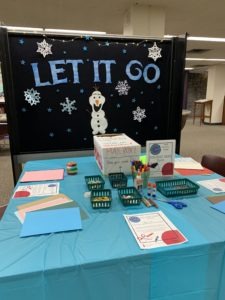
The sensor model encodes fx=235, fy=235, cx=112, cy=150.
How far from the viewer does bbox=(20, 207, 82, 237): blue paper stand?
95 centimetres

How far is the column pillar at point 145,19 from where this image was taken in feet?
12.1

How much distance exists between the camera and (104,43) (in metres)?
2.19

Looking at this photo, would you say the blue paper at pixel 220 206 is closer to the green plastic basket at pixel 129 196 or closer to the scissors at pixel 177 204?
the scissors at pixel 177 204

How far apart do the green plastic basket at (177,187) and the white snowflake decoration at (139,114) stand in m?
1.09

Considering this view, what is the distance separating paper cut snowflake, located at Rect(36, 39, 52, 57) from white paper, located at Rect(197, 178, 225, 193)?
1.65 m

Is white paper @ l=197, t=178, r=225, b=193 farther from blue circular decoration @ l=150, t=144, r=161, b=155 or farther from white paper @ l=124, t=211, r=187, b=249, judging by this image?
white paper @ l=124, t=211, r=187, b=249

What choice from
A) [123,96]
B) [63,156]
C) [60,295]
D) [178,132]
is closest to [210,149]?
[178,132]

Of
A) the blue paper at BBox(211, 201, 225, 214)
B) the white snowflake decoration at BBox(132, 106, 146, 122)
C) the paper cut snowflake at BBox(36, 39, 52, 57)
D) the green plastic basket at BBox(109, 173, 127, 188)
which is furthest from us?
the white snowflake decoration at BBox(132, 106, 146, 122)

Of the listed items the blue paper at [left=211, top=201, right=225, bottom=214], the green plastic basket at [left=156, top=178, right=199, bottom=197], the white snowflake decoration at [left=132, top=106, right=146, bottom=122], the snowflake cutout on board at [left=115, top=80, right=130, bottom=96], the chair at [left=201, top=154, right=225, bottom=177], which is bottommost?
the chair at [left=201, top=154, right=225, bottom=177]

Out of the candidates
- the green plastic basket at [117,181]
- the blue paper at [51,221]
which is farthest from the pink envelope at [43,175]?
the blue paper at [51,221]

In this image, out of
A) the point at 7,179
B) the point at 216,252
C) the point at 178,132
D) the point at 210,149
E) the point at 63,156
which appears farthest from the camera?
the point at 210,149

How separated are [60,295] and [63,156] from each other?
1.59 metres

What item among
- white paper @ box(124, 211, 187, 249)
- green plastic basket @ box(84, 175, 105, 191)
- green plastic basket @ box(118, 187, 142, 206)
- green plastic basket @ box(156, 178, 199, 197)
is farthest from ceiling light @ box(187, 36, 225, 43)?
white paper @ box(124, 211, 187, 249)

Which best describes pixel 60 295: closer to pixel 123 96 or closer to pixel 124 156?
pixel 124 156
